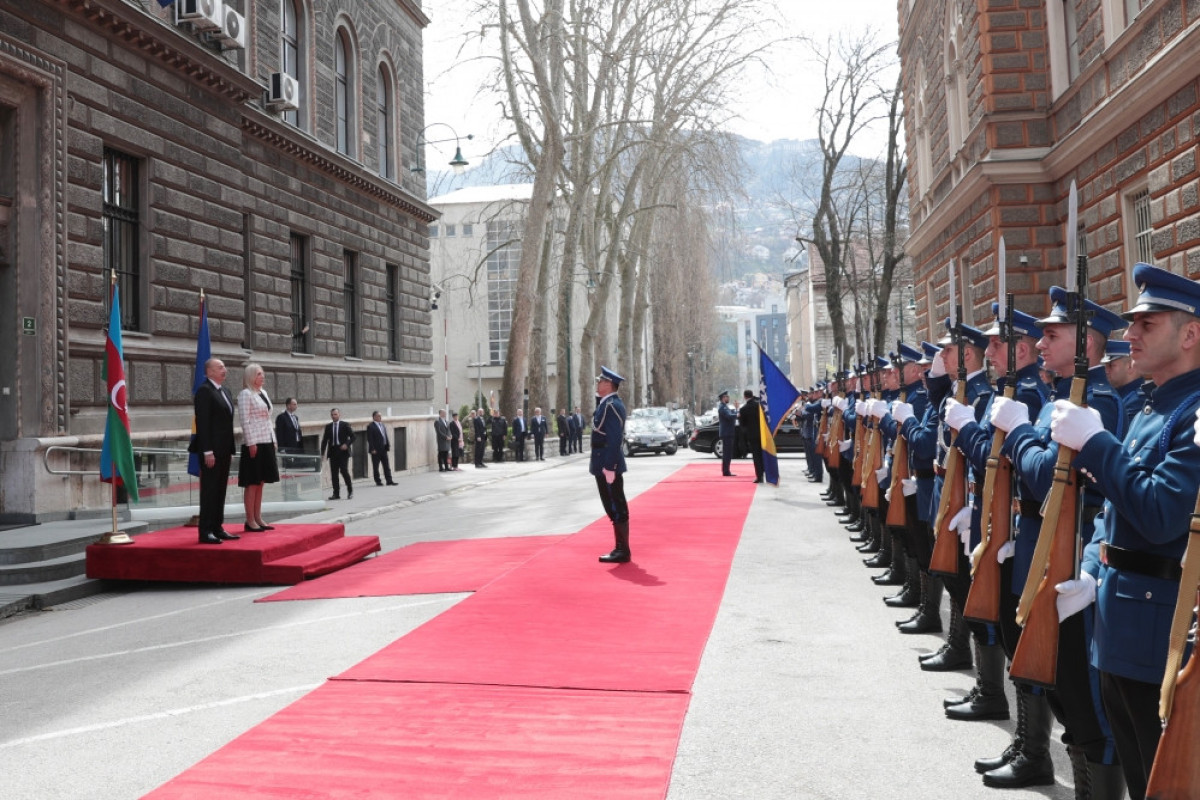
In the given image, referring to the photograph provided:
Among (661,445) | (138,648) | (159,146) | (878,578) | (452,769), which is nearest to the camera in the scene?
(452,769)

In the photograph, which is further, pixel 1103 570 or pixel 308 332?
pixel 308 332

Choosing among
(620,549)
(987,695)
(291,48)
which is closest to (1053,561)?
(987,695)

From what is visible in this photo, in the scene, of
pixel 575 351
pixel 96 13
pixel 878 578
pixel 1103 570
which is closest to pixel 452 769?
pixel 1103 570

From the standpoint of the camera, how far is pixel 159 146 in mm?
16531

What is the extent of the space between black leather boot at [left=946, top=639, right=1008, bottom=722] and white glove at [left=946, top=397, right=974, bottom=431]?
3.99ft

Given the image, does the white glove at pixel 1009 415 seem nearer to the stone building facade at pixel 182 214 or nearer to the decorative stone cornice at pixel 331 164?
the stone building facade at pixel 182 214

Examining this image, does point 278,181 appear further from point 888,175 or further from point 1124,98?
point 888,175

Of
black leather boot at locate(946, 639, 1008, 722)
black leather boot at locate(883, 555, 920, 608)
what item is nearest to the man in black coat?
black leather boot at locate(883, 555, 920, 608)

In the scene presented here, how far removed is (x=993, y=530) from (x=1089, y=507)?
506 millimetres

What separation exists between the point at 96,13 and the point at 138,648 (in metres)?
10.6

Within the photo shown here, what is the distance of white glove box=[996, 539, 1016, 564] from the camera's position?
4623mm

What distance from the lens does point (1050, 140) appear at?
57.8 ft

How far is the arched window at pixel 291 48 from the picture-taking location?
898 inches

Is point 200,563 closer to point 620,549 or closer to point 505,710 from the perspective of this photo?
point 620,549
